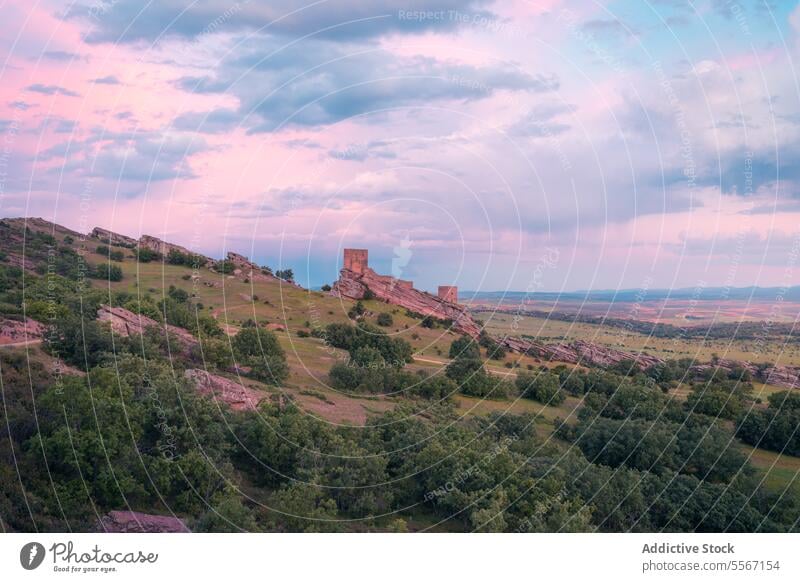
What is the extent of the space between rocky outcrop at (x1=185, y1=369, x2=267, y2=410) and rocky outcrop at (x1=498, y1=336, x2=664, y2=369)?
33.4m

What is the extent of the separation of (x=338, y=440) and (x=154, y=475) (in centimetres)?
760

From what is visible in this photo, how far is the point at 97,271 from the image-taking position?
222 feet

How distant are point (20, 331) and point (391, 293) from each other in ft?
150

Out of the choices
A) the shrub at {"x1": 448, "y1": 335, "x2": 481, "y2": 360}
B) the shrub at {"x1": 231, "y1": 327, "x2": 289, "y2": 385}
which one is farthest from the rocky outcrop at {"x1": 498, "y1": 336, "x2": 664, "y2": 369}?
the shrub at {"x1": 231, "y1": 327, "x2": 289, "y2": 385}

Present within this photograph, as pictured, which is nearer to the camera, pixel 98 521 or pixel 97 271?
pixel 98 521

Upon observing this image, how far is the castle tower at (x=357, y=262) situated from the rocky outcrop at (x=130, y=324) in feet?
116

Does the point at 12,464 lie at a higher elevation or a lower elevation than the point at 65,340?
lower

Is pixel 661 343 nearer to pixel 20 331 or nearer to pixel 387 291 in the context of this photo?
pixel 387 291

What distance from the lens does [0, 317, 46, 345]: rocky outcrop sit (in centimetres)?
3650

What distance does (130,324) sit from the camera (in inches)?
1762

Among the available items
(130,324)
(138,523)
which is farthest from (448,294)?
(138,523)
